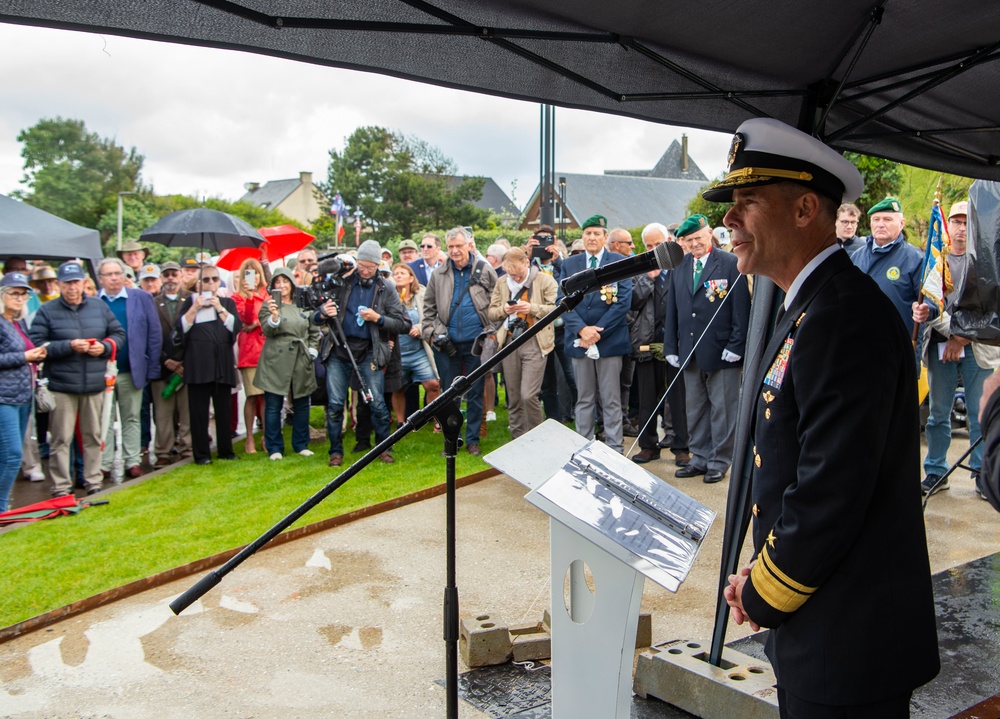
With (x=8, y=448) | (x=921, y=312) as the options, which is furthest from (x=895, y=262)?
(x=8, y=448)

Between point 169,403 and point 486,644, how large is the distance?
242 inches

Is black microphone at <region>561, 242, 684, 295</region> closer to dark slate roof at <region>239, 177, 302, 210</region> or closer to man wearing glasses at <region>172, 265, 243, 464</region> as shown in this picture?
man wearing glasses at <region>172, 265, 243, 464</region>

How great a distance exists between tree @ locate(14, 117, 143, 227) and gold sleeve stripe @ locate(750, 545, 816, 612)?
212 feet

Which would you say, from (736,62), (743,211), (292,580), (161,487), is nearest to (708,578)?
(292,580)

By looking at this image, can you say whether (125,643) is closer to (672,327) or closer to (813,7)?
(813,7)

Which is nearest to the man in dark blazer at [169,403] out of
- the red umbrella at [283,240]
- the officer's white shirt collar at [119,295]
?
the officer's white shirt collar at [119,295]

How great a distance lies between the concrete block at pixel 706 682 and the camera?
3.08 m

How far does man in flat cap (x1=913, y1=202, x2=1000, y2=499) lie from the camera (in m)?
6.33

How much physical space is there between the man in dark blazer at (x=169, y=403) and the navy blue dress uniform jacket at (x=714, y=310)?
5205 mm

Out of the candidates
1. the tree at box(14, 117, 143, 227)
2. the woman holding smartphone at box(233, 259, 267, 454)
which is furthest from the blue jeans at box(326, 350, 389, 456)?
the tree at box(14, 117, 143, 227)

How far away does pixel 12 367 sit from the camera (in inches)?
272

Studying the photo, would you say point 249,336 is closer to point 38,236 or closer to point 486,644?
point 38,236

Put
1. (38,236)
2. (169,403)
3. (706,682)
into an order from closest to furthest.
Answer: (706,682), (169,403), (38,236)

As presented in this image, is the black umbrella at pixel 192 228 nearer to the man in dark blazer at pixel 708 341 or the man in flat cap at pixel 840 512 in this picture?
the man in dark blazer at pixel 708 341
